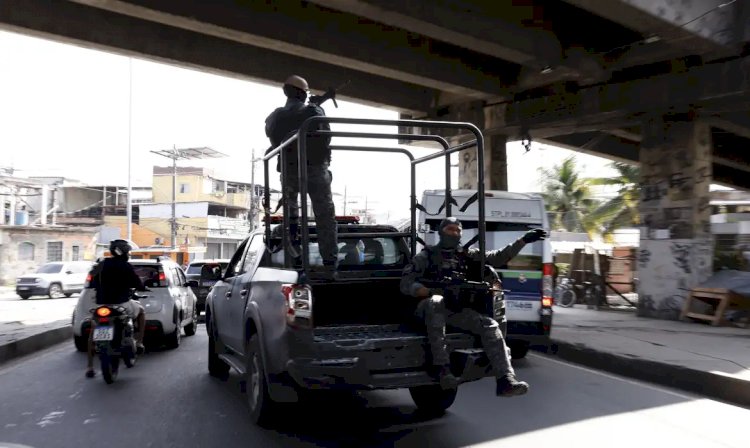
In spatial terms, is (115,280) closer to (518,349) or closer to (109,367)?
(109,367)

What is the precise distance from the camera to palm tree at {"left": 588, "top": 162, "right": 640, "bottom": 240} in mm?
27094

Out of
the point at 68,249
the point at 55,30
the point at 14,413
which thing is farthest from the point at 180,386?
the point at 68,249

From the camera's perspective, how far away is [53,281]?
28984 mm

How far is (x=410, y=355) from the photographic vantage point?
16.5 feet

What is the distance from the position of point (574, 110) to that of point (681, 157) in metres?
2.55

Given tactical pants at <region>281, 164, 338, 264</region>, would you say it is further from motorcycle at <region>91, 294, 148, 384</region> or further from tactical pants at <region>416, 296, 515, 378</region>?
motorcycle at <region>91, 294, 148, 384</region>

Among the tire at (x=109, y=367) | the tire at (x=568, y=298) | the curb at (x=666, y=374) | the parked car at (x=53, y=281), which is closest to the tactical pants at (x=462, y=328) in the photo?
the curb at (x=666, y=374)

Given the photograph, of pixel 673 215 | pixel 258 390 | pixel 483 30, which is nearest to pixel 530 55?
pixel 483 30

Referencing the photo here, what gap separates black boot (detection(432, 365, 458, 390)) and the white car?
6.22 metres

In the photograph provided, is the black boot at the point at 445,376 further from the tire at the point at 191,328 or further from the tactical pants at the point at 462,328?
the tire at the point at 191,328

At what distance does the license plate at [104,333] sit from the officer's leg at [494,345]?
4.10 metres

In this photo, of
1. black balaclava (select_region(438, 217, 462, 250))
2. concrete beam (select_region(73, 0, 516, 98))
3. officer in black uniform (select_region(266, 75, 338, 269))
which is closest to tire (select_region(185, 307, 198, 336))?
concrete beam (select_region(73, 0, 516, 98))

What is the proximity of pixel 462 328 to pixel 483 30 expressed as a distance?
8302 millimetres

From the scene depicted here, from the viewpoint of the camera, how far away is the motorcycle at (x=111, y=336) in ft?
24.4
